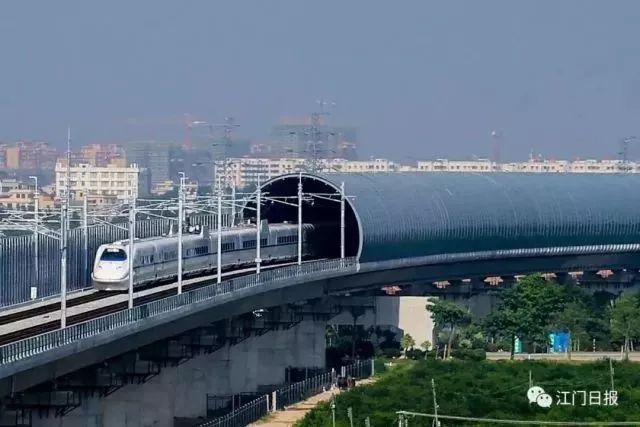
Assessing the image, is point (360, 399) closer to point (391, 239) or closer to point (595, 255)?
point (391, 239)

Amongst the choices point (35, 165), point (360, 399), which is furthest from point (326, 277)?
point (35, 165)

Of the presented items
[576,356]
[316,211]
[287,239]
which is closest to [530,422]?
[576,356]

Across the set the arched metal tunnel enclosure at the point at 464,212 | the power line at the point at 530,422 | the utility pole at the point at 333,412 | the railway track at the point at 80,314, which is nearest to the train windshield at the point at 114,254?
the railway track at the point at 80,314

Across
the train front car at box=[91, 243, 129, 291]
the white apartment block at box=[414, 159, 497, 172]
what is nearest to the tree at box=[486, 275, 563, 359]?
the train front car at box=[91, 243, 129, 291]

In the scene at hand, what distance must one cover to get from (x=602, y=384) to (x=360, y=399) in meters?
7.61

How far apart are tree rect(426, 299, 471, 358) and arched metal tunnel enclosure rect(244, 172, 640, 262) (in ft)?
9.35

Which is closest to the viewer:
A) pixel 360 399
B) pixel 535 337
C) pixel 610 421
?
pixel 610 421

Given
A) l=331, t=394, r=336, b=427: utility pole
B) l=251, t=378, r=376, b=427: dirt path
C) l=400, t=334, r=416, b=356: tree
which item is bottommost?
l=251, t=378, r=376, b=427: dirt path

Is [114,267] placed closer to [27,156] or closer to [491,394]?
[491,394]

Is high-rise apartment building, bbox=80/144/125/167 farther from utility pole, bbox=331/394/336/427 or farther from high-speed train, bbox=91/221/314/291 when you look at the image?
utility pole, bbox=331/394/336/427

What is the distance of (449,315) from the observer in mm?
78312

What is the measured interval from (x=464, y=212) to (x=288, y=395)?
25.2 meters

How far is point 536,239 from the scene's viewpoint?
9069 cm
